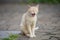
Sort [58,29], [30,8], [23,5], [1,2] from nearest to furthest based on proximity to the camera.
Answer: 1. [30,8]
2. [58,29]
3. [23,5]
4. [1,2]

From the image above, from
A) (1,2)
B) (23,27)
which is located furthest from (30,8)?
(1,2)

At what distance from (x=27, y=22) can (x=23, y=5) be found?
906cm

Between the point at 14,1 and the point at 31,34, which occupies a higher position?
the point at 14,1

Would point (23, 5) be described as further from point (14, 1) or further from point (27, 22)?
point (27, 22)

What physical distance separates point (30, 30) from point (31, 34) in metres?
0.13

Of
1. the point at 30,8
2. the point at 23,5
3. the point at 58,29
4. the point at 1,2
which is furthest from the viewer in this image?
the point at 1,2

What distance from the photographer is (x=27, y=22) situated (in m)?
5.96

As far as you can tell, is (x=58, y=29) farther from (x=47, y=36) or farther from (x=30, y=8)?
(x=30, y=8)

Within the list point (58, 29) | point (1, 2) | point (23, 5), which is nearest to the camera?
point (58, 29)

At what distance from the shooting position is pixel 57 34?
614 centimetres

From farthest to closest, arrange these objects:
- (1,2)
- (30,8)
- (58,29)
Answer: (1,2) < (58,29) < (30,8)

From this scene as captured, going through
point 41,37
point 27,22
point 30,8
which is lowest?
point 41,37

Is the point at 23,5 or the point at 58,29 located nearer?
the point at 58,29

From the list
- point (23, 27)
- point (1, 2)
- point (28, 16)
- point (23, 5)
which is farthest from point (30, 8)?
point (1, 2)
